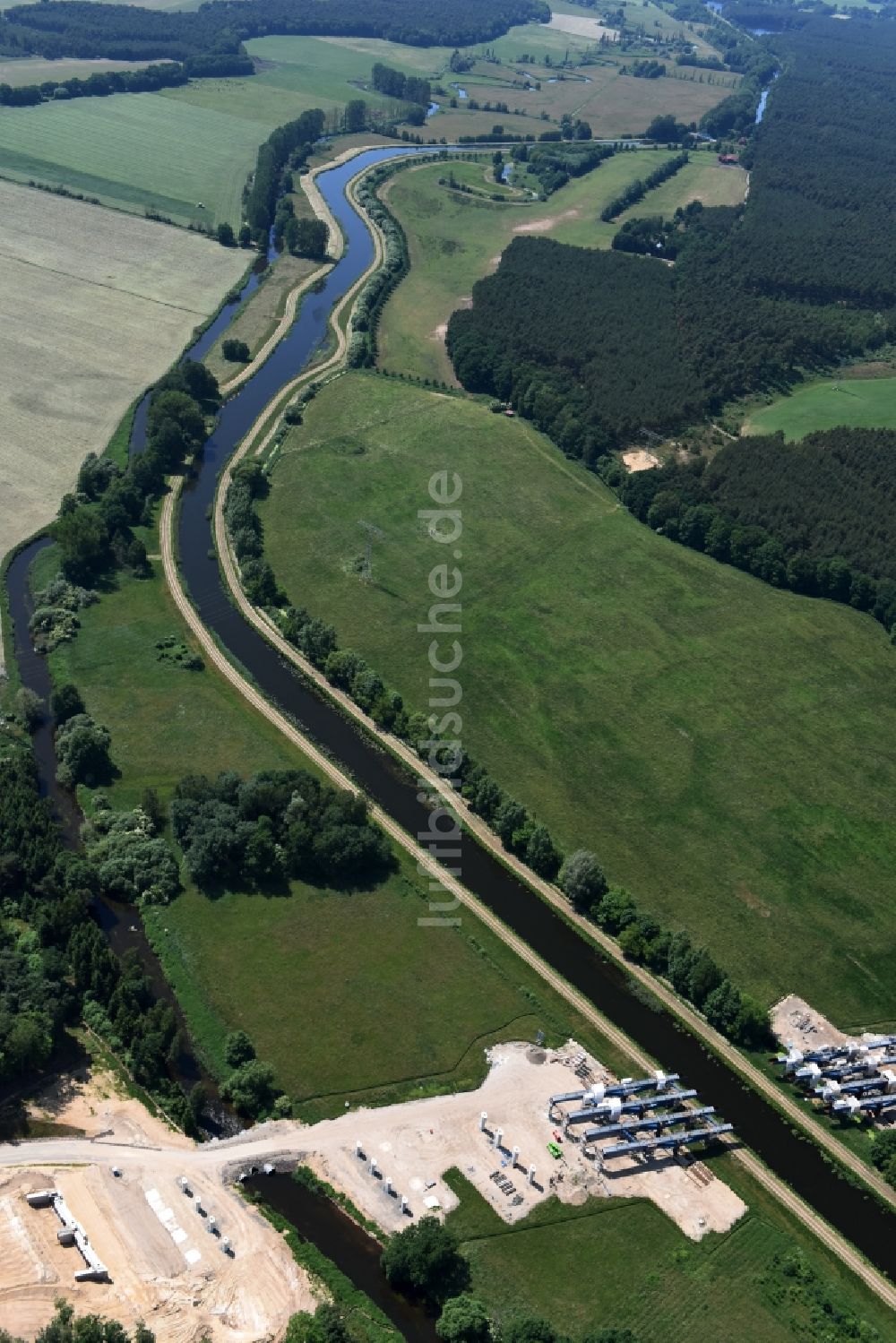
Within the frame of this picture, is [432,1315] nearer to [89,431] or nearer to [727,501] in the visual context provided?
[727,501]

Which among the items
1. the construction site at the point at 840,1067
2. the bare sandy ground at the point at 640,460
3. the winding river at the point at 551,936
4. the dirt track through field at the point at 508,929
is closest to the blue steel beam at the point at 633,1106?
the winding river at the point at 551,936

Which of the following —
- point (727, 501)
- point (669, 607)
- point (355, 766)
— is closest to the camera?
point (355, 766)

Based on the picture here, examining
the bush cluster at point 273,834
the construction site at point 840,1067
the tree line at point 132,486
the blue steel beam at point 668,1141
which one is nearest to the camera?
the blue steel beam at point 668,1141

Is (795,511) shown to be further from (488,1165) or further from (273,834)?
(488,1165)

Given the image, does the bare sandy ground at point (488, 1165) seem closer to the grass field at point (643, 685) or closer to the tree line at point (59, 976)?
the tree line at point (59, 976)

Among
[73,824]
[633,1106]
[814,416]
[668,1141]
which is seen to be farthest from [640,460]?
[668,1141]

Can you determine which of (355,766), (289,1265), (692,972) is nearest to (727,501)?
(355,766)
